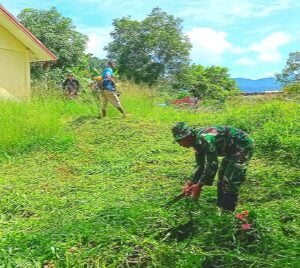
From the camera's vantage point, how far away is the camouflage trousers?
4359 millimetres

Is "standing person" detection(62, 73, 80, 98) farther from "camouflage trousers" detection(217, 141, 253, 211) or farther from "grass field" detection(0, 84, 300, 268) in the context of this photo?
"camouflage trousers" detection(217, 141, 253, 211)

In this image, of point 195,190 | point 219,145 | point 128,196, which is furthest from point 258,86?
point 195,190

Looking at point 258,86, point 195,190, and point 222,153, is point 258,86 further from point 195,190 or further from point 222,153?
point 195,190

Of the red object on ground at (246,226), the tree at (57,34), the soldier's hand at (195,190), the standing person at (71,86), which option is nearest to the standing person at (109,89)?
the standing person at (71,86)

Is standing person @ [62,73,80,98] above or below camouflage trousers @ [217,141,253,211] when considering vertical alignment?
above

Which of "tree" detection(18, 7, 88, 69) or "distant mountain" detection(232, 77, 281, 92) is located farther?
"distant mountain" detection(232, 77, 281, 92)

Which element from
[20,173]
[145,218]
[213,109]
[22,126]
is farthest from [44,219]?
[213,109]

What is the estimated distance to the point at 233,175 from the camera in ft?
14.3

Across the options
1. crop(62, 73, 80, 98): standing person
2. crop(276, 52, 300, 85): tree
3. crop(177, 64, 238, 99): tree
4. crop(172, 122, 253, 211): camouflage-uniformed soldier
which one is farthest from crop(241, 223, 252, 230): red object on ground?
crop(276, 52, 300, 85): tree

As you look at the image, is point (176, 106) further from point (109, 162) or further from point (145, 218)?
point (145, 218)

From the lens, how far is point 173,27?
2641 cm

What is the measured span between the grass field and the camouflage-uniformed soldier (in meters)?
0.19

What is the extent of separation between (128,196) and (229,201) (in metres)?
1.42

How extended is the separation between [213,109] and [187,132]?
37.0ft
